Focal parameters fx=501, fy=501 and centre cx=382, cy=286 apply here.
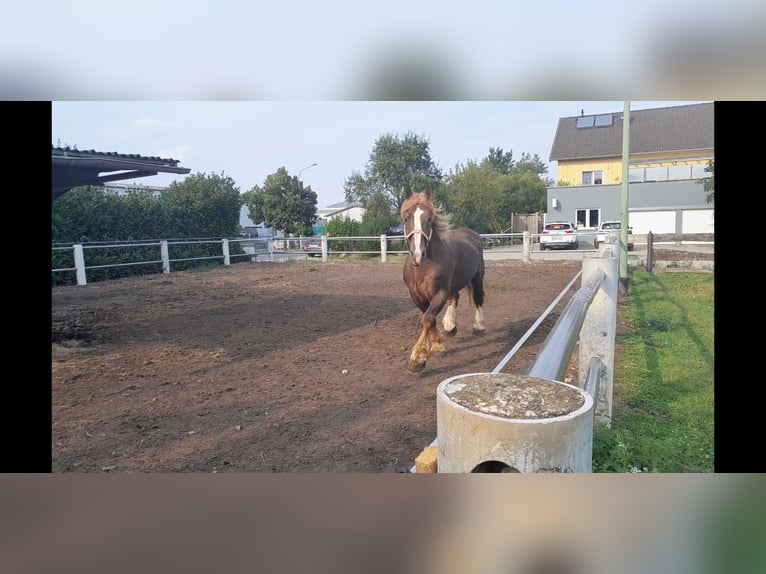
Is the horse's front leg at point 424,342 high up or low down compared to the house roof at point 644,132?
down

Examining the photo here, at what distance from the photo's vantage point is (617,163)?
3240 mm

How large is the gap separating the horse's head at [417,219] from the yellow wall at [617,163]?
0.90 m

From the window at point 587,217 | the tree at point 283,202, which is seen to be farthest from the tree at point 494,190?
the tree at point 283,202

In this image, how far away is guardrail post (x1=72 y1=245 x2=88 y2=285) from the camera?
8.82ft

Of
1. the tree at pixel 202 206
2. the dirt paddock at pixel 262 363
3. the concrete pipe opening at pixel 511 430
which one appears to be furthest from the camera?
the tree at pixel 202 206

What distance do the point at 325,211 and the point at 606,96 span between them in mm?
1488

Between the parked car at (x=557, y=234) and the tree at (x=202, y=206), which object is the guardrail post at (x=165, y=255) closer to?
the tree at (x=202, y=206)

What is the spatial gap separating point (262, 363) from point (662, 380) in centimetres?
215

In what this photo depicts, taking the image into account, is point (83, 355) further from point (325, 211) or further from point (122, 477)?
point (325, 211)

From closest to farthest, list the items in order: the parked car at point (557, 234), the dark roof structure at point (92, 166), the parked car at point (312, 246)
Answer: the dark roof structure at point (92, 166), the parked car at point (312, 246), the parked car at point (557, 234)

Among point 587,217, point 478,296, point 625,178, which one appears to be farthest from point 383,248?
point 625,178

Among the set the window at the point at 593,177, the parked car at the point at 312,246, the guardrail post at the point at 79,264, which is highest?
the window at the point at 593,177

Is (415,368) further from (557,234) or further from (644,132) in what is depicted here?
(644,132)

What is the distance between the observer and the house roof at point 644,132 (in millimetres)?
2785
